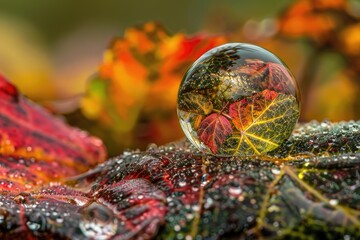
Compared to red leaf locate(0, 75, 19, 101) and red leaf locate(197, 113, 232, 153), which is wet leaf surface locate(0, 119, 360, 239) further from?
red leaf locate(0, 75, 19, 101)

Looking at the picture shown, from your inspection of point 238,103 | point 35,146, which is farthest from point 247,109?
point 35,146

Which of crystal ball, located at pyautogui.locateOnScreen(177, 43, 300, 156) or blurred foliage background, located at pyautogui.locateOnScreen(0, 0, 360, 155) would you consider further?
blurred foliage background, located at pyautogui.locateOnScreen(0, 0, 360, 155)

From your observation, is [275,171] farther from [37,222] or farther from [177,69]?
[177,69]

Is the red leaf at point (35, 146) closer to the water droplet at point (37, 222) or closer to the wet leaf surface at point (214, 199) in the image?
the wet leaf surface at point (214, 199)

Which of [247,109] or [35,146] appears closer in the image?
[247,109]

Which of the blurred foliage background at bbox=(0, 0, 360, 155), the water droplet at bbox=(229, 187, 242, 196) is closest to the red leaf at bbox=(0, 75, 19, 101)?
the blurred foliage background at bbox=(0, 0, 360, 155)

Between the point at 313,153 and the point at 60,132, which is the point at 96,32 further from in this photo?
the point at 313,153
